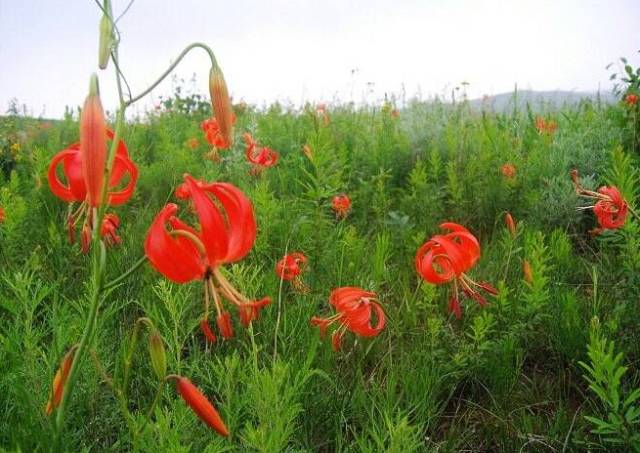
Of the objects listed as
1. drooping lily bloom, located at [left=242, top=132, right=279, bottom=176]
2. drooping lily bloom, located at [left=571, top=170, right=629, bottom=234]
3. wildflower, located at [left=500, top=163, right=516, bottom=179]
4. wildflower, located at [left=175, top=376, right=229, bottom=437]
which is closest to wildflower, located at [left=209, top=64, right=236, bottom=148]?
wildflower, located at [left=175, top=376, right=229, bottom=437]

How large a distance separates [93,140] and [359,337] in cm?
111

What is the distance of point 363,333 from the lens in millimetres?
1393

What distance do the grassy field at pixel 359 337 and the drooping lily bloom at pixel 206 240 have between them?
0.22 meters

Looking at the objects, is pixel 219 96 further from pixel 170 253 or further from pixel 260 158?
pixel 260 158

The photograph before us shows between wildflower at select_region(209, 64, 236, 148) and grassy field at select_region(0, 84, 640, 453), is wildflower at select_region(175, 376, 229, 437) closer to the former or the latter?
grassy field at select_region(0, 84, 640, 453)

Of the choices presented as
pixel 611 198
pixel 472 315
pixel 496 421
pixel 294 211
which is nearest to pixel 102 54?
pixel 496 421

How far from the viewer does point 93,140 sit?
2.16 ft

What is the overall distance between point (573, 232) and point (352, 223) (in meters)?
1.06

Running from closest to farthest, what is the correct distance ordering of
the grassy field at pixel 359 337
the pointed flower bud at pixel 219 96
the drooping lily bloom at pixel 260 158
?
the pointed flower bud at pixel 219 96 → the grassy field at pixel 359 337 → the drooping lily bloom at pixel 260 158

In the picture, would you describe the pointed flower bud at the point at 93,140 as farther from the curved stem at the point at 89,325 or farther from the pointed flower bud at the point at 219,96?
the pointed flower bud at the point at 219,96

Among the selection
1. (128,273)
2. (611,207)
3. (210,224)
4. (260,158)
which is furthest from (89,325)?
(260,158)

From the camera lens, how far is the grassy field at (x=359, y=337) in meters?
1.09

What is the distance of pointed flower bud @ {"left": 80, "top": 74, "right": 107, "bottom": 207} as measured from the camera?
2.16 ft

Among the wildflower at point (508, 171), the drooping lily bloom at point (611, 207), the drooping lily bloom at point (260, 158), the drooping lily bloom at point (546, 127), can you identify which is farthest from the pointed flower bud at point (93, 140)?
the drooping lily bloom at point (546, 127)
